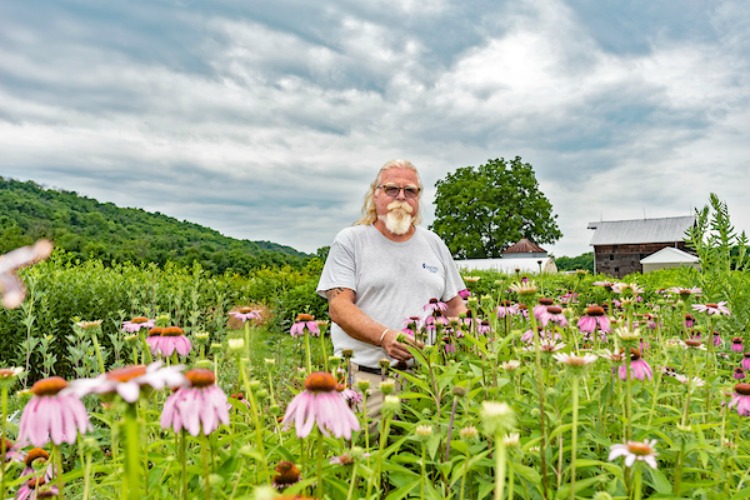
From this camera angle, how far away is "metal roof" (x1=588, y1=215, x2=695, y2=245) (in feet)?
120

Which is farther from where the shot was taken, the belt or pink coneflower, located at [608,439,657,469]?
the belt

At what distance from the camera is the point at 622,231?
38.4 metres

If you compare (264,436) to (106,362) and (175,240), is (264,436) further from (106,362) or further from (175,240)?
(175,240)

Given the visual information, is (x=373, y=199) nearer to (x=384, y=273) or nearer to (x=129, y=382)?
(x=384, y=273)

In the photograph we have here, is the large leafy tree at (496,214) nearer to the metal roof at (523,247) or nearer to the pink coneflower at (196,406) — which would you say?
the metal roof at (523,247)

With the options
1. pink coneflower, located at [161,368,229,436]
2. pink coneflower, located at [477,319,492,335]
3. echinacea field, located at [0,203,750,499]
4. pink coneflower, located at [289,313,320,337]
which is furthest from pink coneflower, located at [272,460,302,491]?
pink coneflower, located at [477,319,492,335]

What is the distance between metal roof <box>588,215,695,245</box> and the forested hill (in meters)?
27.5

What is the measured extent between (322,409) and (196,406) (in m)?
A: 0.19

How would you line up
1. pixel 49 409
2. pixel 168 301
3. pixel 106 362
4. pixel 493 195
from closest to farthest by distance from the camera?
pixel 49 409, pixel 106 362, pixel 168 301, pixel 493 195

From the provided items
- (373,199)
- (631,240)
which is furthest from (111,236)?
(631,240)

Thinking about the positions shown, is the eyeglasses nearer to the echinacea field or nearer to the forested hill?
the echinacea field

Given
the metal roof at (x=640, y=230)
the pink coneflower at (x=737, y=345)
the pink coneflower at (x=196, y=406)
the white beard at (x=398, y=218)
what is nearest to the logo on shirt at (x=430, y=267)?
the white beard at (x=398, y=218)

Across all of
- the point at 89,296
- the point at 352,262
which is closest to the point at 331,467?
the point at 352,262

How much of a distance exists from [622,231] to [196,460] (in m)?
41.4
